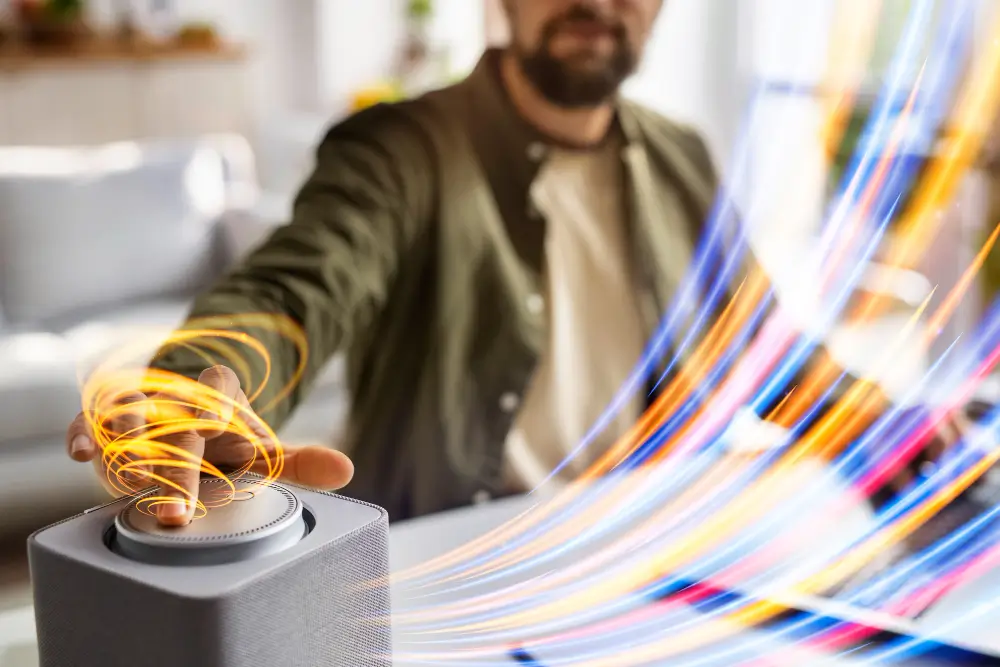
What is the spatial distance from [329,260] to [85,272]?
62.2 inches

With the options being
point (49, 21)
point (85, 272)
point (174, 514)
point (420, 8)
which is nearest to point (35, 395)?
point (85, 272)

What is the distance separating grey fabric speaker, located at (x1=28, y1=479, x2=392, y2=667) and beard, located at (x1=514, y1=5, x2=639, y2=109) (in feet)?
2.54

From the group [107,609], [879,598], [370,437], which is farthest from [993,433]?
[107,609]

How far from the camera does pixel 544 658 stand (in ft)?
1.81

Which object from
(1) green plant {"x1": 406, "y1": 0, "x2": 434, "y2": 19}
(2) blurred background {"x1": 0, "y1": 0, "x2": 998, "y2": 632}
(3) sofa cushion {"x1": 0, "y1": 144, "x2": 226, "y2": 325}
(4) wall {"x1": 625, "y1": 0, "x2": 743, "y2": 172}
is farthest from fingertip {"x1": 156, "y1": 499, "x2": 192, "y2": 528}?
(1) green plant {"x1": 406, "y1": 0, "x2": 434, "y2": 19}

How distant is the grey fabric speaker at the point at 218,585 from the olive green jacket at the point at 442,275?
1.68ft

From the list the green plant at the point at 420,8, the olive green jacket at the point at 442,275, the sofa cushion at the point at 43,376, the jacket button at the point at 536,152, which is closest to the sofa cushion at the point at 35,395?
the sofa cushion at the point at 43,376

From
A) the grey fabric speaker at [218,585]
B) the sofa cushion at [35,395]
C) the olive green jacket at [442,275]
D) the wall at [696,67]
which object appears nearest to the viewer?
the grey fabric speaker at [218,585]

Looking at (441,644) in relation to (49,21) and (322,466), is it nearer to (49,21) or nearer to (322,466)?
(322,466)

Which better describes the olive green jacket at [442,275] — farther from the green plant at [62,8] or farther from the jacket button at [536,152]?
the green plant at [62,8]

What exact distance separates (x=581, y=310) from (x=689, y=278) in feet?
0.44

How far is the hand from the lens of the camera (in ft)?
1.50

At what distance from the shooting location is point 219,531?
418 mm

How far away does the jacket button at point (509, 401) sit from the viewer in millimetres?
1057
